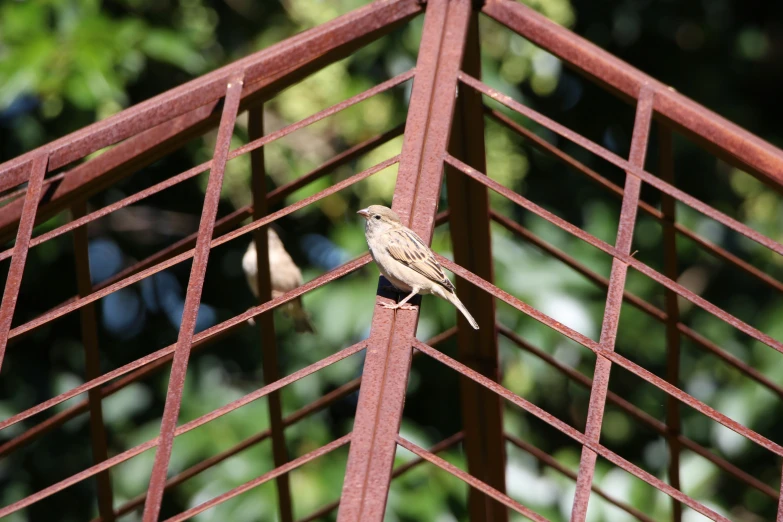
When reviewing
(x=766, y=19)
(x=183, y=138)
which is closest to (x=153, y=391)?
(x=183, y=138)

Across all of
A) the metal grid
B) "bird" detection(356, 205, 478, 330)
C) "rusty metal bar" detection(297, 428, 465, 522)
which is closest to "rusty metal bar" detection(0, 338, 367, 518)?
the metal grid

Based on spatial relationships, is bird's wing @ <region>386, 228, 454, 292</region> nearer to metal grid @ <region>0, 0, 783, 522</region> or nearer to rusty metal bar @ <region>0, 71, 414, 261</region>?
→ metal grid @ <region>0, 0, 783, 522</region>

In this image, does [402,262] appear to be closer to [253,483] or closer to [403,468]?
[253,483]

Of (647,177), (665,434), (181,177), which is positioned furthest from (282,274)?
(647,177)

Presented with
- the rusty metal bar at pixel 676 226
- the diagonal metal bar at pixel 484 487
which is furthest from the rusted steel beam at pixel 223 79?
the diagonal metal bar at pixel 484 487

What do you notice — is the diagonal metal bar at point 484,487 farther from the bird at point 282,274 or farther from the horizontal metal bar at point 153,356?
the bird at point 282,274

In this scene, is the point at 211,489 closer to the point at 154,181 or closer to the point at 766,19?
the point at 154,181
